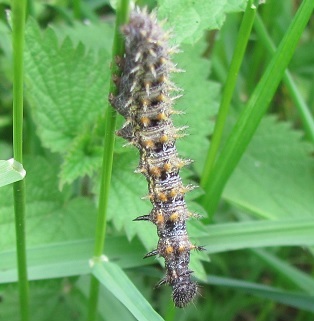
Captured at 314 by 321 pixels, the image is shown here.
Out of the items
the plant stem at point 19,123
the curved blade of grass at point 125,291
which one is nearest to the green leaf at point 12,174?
the plant stem at point 19,123

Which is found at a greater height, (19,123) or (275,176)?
(19,123)

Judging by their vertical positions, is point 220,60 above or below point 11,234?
above

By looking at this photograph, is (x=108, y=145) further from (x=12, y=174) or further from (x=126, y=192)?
(x=126, y=192)

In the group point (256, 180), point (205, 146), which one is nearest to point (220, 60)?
point (256, 180)

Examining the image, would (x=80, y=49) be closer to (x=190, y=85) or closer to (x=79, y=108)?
(x=79, y=108)

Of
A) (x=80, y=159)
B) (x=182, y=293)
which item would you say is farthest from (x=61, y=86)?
(x=182, y=293)

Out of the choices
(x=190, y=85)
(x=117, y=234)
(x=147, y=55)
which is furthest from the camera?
(x=190, y=85)

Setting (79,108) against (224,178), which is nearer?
(224,178)
